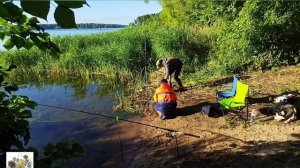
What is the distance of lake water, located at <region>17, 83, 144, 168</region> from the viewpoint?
812 centimetres

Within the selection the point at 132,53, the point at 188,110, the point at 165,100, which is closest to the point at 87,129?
the point at 165,100

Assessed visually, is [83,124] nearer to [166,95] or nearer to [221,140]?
[166,95]

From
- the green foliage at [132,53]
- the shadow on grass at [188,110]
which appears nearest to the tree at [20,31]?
the shadow on grass at [188,110]

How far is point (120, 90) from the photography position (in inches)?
549

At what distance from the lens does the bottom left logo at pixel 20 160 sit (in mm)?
1971

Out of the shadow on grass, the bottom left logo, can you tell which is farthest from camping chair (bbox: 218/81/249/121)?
the bottom left logo

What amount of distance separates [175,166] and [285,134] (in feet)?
7.81

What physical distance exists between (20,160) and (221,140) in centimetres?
606

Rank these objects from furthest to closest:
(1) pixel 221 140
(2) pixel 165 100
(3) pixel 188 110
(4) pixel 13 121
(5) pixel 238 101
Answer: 1. (3) pixel 188 110
2. (2) pixel 165 100
3. (5) pixel 238 101
4. (1) pixel 221 140
5. (4) pixel 13 121

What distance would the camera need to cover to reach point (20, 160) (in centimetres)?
201

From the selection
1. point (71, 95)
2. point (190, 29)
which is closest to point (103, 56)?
point (71, 95)

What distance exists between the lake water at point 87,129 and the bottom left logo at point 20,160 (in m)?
5.58

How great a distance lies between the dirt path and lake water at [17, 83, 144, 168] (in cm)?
50

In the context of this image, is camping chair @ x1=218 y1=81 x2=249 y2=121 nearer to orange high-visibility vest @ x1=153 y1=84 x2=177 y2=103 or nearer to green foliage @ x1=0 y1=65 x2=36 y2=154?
orange high-visibility vest @ x1=153 y1=84 x2=177 y2=103
